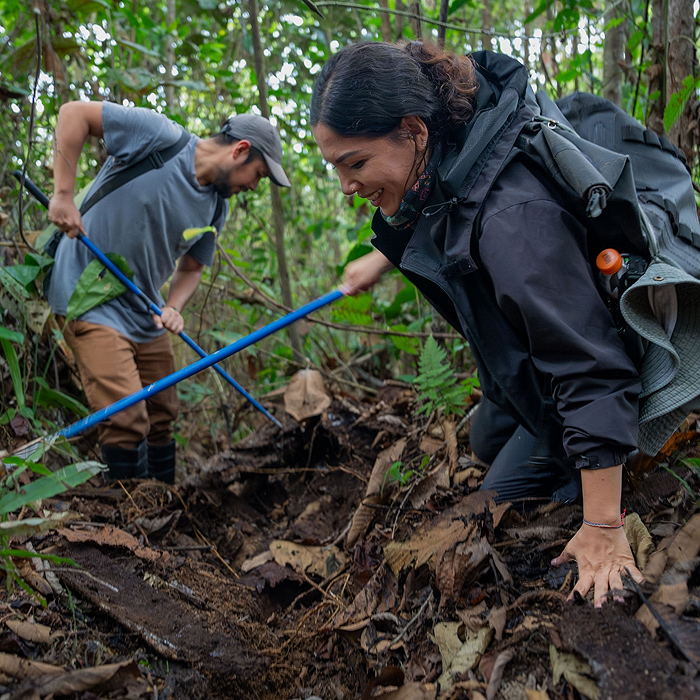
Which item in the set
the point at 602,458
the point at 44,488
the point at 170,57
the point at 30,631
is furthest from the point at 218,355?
the point at 170,57

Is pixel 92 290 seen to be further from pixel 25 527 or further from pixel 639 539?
pixel 639 539

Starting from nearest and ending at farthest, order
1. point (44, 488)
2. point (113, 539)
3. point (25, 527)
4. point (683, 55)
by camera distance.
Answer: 1. point (25, 527)
2. point (44, 488)
3. point (113, 539)
4. point (683, 55)

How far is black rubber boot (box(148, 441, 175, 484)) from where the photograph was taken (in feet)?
12.8

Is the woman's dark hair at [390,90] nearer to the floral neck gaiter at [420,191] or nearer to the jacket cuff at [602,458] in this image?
the floral neck gaiter at [420,191]

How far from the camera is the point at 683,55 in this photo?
3.14m

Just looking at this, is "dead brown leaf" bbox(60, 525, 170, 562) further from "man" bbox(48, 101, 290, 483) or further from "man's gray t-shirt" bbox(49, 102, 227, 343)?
"man's gray t-shirt" bbox(49, 102, 227, 343)

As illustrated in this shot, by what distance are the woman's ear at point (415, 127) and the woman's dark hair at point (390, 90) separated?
0.02 m

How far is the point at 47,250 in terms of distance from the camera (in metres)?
3.55

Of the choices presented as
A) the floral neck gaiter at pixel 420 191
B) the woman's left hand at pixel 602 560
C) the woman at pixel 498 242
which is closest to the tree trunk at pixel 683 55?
the woman at pixel 498 242

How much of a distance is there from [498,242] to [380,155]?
0.52 metres

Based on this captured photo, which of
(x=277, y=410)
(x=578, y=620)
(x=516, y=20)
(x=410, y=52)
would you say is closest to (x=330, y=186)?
(x=516, y=20)

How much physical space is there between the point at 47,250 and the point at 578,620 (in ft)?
11.1

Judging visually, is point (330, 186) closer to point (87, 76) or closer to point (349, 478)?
point (87, 76)

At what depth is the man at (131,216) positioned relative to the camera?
322 cm
